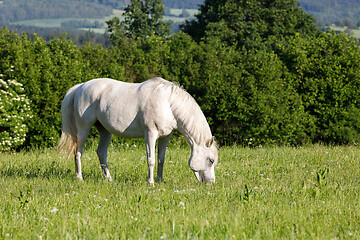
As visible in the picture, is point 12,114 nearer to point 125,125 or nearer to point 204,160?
point 125,125

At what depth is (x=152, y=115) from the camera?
7277 mm

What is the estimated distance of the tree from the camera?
31.9 m

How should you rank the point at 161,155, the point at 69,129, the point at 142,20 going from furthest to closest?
the point at 142,20
the point at 69,129
the point at 161,155

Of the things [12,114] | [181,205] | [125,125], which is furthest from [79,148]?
[12,114]

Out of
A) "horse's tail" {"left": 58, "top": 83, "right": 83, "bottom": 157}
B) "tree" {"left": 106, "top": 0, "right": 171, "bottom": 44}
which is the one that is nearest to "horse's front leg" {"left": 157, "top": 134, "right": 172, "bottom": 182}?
"horse's tail" {"left": 58, "top": 83, "right": 83, "bottom": 157}

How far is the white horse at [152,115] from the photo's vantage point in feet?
24.0

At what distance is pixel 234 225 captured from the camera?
464 cm

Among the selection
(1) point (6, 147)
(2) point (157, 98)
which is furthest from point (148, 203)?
(1) point (6, 147)

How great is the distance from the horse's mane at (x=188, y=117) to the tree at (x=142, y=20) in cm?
2453

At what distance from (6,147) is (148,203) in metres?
8.89

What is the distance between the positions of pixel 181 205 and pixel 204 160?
5.62ft

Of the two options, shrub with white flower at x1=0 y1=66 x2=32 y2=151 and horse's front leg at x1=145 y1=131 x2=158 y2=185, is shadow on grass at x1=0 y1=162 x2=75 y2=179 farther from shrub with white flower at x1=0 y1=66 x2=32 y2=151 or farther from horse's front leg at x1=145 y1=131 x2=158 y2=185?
shrub with white flower at x1=0 y1=66 x2=32 y2=151

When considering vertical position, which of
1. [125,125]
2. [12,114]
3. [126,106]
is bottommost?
[12,114]

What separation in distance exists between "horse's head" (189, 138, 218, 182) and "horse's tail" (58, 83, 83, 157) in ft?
8.11
